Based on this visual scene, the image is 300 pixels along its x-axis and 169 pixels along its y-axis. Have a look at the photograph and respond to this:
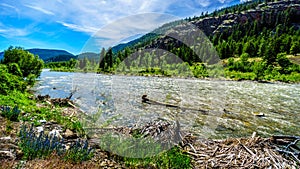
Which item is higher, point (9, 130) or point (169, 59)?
point (169, 59)

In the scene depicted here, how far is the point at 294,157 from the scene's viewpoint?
555 cm

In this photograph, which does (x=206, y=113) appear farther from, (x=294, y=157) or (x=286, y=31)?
(x=286, y=31)

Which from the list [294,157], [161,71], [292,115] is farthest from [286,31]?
[294,157]

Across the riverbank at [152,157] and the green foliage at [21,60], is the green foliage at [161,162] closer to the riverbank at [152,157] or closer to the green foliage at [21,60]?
the riverbank at [152,157]

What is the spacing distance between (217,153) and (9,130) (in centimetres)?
558

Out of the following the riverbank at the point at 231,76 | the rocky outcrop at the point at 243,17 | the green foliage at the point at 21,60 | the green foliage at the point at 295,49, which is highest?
the rocky outcrop at the point at 243,17

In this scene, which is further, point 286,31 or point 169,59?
point 286,31

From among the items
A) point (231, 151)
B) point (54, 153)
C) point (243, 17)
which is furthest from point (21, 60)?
point (243, 17)

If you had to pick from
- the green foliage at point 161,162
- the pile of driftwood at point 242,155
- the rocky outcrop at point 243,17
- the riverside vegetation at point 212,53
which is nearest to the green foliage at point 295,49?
the riverside vegetation at point 212,53

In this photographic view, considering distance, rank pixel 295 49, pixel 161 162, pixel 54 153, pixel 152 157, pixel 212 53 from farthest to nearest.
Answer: pixel 295 49 → pixel 212 53 → pixel 152 157 → pixel 161 162 → pixel 54 153

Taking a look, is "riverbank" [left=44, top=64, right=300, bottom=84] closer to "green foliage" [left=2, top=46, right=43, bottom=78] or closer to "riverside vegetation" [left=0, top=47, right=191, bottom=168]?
"green foliage" [left=2, top=46, right=43, bottom=78]

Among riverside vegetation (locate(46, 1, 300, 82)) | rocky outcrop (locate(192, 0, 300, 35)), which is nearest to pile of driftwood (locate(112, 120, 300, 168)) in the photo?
riverside vegetation (locate(46, 1, 300, 82))

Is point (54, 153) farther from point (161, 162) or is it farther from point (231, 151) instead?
point (231, 151)

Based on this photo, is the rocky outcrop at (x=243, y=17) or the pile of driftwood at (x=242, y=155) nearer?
the pile of driftwood at (x=242, y=155)
